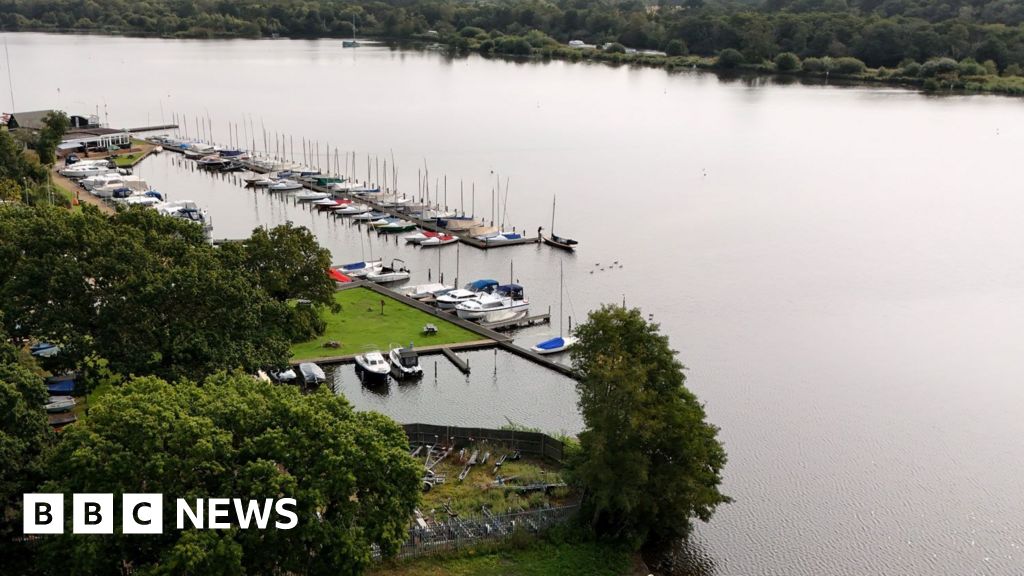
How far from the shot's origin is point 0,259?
99.2 feet

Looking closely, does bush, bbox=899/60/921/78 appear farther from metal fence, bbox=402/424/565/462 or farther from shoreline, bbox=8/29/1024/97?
metal fence, bbox=402/424/565/462

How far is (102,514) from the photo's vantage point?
1928cm

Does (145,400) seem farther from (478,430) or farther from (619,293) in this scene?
(619,293)

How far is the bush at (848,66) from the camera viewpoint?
13925 cm

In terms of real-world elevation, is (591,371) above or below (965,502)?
above

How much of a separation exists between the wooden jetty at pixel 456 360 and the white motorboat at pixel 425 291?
23.6 ft

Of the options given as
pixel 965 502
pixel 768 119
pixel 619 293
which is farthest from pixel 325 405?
pixel 768 119

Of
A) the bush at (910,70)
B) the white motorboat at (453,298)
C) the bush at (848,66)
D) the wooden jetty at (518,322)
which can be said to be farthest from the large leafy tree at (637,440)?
the bush at (848,66)

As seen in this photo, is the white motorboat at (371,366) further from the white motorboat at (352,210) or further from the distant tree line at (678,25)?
the distant tree line at (678,25)

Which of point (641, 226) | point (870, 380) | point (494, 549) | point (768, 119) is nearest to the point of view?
point (494, 549)

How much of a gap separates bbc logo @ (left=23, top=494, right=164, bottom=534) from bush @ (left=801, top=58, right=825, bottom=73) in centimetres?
13781

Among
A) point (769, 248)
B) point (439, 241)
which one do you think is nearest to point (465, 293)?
point (439, 241)

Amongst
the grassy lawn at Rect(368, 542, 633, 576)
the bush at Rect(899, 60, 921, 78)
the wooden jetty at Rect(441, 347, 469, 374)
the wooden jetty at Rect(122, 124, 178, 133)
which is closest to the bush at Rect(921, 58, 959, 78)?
the bush at Rect(899, 60, 921, 78)

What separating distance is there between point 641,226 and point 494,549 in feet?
140
